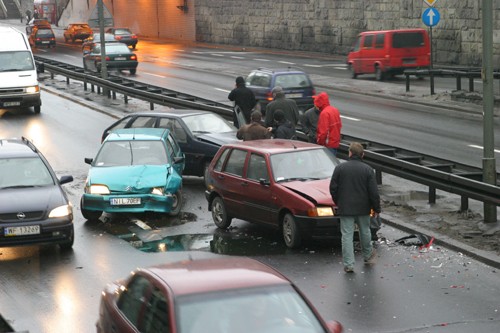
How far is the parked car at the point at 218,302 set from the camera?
731 centimetres

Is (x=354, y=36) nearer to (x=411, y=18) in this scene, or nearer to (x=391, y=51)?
(x=411, y=18)

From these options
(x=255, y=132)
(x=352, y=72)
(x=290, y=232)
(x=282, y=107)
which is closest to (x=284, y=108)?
(x=282, y=107)

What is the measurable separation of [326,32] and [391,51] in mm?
17408

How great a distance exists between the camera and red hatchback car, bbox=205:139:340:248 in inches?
566

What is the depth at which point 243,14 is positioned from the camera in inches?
2702

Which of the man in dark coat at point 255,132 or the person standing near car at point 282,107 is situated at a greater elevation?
the person standing near car at point 282,107

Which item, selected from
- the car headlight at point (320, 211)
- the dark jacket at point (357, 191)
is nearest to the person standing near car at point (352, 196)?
the dark jacket at point (357, 191)

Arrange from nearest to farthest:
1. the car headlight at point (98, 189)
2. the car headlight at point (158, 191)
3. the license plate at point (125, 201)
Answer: the license plate at point (125, 201), the car headlight at point (98, 189), the car headlight at point (158, 191)

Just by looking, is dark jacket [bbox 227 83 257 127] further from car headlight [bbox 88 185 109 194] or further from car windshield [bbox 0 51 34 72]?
car windshield [bbox 0 51 34 72]

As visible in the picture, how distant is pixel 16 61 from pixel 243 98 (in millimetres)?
12584

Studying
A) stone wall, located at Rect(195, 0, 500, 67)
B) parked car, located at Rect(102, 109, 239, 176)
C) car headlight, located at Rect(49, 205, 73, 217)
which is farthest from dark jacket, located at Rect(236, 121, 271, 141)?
stone wall, located at Rect(195, 0, 500, 67)

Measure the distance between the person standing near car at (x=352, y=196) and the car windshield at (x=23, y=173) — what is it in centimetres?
483

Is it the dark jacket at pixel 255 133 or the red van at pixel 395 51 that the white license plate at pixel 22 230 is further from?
the red van at pixel 395 51

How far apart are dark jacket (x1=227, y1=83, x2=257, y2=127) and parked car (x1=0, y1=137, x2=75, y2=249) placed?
8144 mm
